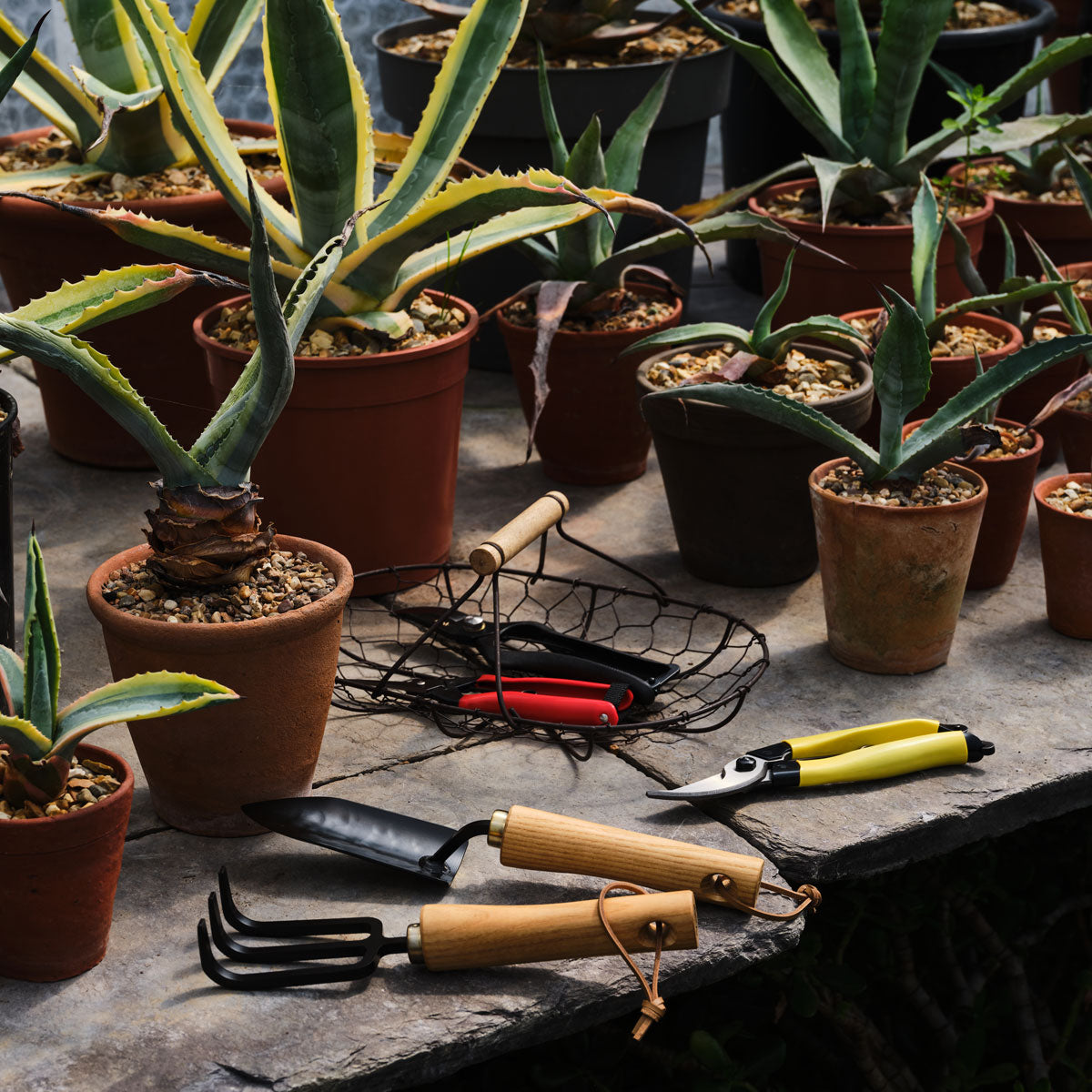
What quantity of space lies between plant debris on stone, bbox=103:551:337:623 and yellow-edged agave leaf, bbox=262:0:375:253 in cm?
71

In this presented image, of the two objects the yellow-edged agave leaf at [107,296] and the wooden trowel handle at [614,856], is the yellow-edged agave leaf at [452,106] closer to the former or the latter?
the yellow-edged agave leaf at [107,296]

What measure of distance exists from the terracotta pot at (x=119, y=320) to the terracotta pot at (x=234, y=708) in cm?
105

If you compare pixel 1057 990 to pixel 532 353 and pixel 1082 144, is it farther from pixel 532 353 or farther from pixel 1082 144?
pixel 1082 144

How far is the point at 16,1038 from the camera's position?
1.54 meters

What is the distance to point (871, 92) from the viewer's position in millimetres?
3115

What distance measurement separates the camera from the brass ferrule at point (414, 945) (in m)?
1.62

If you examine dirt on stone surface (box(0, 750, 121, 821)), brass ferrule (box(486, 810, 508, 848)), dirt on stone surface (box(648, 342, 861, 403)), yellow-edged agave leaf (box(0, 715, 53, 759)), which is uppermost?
dirt on stone surface (box(648, 342, 861, 403))

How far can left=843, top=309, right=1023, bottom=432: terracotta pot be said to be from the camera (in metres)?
2.74

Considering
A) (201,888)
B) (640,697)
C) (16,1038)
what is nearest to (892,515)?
(640,697)

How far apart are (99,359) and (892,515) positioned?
1122mm

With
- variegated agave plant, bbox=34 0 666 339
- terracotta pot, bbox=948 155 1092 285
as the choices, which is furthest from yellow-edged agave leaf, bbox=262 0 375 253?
terracotta pot, bbox=948 155 1092 285

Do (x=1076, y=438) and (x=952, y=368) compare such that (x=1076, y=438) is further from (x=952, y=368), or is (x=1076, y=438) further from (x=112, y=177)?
(x=112, y=177)

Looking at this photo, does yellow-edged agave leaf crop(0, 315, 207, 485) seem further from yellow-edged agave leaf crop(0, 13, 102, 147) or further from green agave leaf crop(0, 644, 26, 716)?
yellow-edged agave leaf crop(0, 13, 102, 147)

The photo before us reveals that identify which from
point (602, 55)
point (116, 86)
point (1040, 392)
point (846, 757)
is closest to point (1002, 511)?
point (1040, 392)
